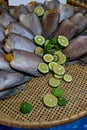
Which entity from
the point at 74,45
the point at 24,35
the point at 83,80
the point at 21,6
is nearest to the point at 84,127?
the point at 83,80

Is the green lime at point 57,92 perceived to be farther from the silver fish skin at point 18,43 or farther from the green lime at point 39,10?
the green lime at point 39,10

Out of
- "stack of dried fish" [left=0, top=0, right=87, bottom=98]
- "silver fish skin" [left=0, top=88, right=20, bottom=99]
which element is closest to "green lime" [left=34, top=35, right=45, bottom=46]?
"stack of dried fish" [left=0, top=0, right=87, bottom=98]

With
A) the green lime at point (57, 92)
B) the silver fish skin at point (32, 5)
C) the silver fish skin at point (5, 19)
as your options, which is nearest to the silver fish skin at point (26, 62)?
the green lime at point (57, 92)

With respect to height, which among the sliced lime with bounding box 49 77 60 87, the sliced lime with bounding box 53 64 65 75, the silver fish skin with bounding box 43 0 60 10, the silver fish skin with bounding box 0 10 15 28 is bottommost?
the sliced lime with bounding box 49 77 60 87

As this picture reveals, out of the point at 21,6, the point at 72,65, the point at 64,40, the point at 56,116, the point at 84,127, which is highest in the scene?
the point at 21,6

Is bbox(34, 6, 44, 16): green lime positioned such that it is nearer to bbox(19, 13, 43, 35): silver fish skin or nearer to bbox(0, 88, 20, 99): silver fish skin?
bbox(19, 13, 43, 35): silver fish skin

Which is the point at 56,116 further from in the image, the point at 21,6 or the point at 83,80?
the point at 21,6

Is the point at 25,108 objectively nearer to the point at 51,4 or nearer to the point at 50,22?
the point at 50,22
